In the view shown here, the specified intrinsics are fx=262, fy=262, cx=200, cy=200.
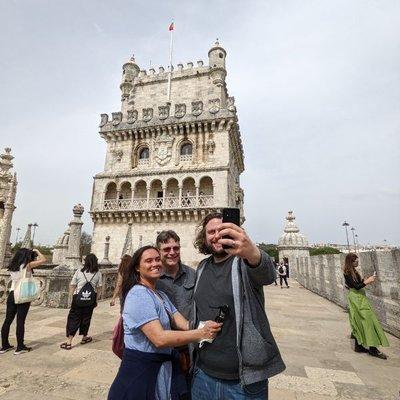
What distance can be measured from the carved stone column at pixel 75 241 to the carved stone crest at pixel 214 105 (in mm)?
17775

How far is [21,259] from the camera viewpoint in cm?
532

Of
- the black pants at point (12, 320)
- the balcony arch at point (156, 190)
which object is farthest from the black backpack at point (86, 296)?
the balcony arch at point (156, 190)

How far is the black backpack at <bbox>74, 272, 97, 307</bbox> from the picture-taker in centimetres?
559

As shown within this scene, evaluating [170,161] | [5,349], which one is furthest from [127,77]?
[5,349]

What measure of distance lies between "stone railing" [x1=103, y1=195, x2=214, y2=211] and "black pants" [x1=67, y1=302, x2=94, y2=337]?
18112 mm

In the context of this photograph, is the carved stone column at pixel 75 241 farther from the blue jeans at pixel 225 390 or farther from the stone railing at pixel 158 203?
the stone railing at pixel 158 203

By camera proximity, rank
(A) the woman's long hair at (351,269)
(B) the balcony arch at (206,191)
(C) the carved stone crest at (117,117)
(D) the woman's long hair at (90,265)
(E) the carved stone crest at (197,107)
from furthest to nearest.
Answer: (C) the carved stone crest at (117,117) < (E) the carved stone crest at (197,107) < (B) the balcony arch at (206,191) < (D) the woman's long hair at (90,265) < (A) the woman's long hair at (351,269)

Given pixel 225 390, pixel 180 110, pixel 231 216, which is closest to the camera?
pixel 231 216

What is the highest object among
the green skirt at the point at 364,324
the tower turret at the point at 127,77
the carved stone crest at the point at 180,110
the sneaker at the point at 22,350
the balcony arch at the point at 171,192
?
the tower turret at the point at 127,77

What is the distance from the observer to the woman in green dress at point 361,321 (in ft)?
17.3

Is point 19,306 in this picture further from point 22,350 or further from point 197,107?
point 197,107

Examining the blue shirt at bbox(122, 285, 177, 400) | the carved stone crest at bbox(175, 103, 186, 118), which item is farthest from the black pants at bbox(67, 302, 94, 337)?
the carved stone crest at bbox(175, 103, 186, 118)

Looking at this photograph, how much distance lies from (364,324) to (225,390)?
486cm

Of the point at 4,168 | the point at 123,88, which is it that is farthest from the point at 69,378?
the point at 123,88
